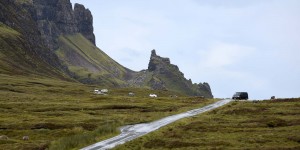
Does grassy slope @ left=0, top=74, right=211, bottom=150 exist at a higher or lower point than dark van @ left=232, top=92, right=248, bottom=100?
lower

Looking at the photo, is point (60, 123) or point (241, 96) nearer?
point (60, 123)

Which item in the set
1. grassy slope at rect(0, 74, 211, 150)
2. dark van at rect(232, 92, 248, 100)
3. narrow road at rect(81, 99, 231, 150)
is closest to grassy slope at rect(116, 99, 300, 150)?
narrow road at rect(81, 99, 231, 150)

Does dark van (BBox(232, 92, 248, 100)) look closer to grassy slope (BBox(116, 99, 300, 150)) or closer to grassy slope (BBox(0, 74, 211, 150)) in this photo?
grassy slope (BBox(0, 74, 211, 150))

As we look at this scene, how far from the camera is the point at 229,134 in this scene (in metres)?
59.4

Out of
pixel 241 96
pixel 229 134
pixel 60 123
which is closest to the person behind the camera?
pixel 229 134

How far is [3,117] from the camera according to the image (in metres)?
98.4

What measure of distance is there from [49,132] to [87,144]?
21881 mm

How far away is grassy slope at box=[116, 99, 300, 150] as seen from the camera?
50.1 metres

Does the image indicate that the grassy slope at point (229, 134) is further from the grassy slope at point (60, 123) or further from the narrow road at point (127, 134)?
the grassy slope at point (60, 123)

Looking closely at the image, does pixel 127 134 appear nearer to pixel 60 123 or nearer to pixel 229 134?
pixel 229 134

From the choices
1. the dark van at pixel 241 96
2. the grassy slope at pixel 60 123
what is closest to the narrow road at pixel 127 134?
the grassy slope at pixel 60 123

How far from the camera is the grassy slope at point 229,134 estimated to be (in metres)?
50.1

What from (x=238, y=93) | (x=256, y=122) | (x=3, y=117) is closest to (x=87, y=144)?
(x=256, y=122)

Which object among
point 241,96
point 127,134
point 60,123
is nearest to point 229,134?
point 127,134
